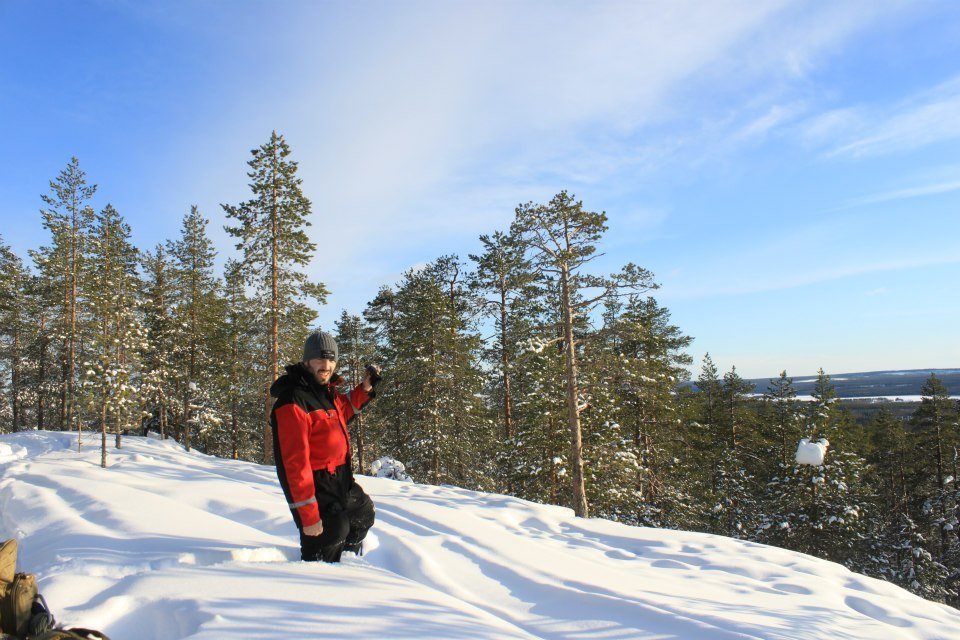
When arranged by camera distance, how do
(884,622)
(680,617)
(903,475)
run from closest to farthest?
(680,617), (884,622), (903,475)

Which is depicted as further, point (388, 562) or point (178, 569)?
point (388, 562)

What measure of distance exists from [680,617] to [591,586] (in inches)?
35.8

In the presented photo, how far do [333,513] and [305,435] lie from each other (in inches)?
31.1

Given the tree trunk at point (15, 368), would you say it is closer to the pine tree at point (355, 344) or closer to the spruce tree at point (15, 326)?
the spruce tree at point (15, 326)

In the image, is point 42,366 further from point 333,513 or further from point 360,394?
point 333,513

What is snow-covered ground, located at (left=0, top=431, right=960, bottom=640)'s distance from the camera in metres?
3.10

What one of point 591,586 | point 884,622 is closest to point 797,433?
point 884,622

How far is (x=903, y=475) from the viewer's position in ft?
118

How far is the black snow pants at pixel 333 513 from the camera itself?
164 inches

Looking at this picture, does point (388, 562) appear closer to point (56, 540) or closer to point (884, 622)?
point (56, 540)

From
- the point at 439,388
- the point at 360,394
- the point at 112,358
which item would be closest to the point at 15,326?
the point at 112,358

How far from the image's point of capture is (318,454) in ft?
13.6

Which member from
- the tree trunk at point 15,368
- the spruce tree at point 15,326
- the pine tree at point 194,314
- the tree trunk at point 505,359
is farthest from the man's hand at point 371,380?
the tree trunk at point 15,368

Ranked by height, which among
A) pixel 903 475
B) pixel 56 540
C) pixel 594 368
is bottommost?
pixel 903 475
